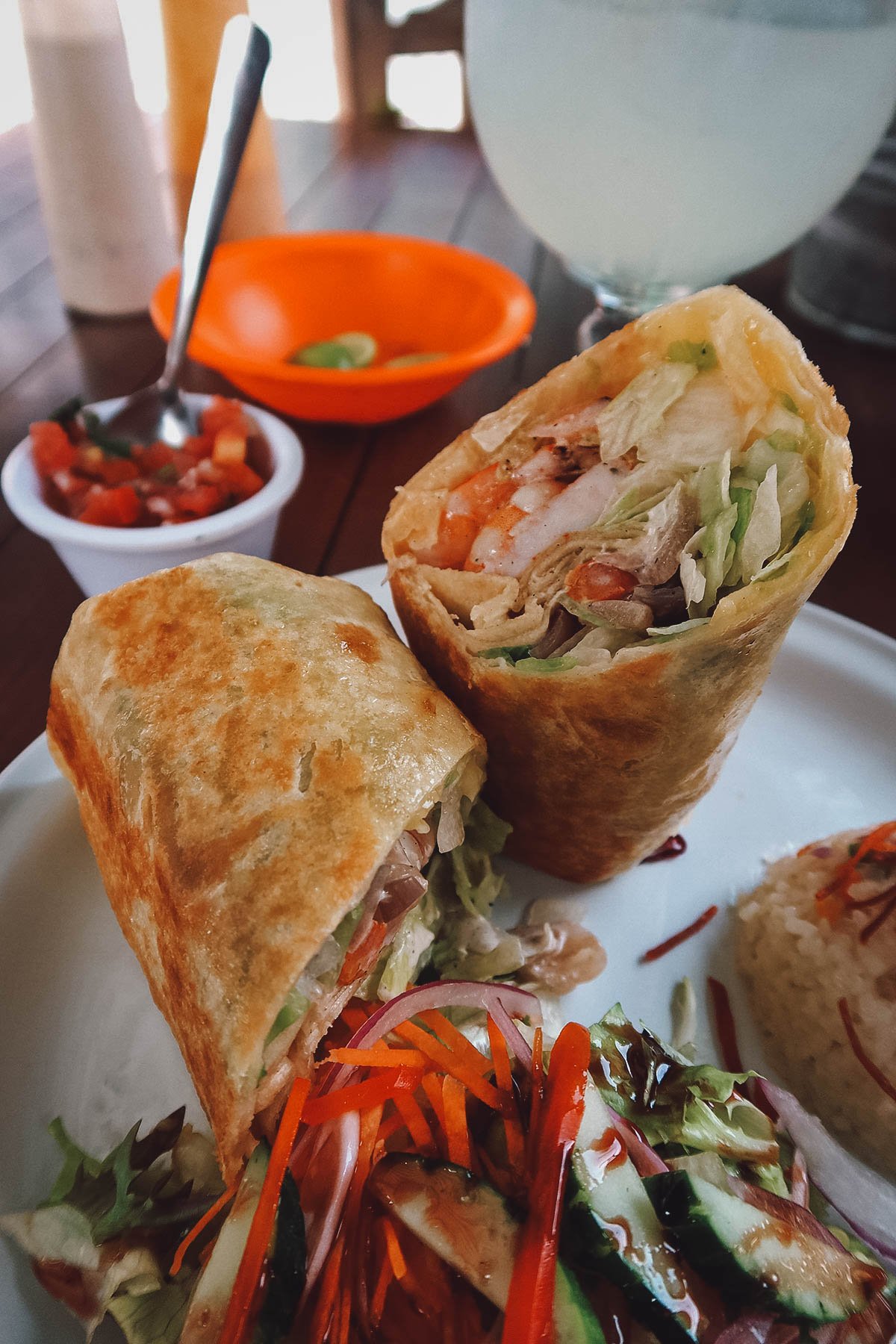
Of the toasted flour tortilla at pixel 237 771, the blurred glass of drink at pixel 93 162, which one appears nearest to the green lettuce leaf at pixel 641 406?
the toasted flour tortilla at pixel 237 771

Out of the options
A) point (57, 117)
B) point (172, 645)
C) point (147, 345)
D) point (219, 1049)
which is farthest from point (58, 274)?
point (219, 1049)

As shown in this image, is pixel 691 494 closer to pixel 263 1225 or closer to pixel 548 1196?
pixel 548 1196

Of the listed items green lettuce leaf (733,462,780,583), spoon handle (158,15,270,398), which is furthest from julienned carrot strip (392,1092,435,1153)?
spoon handle (158,15,270,398)

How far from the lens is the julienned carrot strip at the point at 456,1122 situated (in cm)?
95

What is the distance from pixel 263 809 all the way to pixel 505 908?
57cm

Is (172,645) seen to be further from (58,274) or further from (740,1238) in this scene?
(58,274)

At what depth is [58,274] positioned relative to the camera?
281 cm

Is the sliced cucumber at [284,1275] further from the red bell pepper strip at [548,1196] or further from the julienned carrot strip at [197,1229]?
the red bell pepper strip at [548,1196]

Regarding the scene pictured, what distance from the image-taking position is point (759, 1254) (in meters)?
0.87

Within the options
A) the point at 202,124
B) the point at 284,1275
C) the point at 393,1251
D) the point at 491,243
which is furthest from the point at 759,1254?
the point at 491,243

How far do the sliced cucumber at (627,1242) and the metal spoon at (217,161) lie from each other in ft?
5.25

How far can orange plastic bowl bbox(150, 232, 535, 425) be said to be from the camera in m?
2.10

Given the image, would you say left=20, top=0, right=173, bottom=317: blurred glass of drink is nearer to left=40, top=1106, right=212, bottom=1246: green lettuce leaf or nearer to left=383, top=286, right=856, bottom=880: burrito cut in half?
left=383, top=286, right=856, bottom=880: burrito cut in half

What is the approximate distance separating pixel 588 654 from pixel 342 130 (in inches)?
178
